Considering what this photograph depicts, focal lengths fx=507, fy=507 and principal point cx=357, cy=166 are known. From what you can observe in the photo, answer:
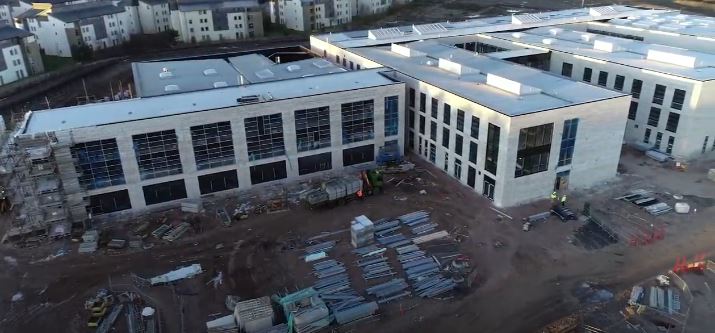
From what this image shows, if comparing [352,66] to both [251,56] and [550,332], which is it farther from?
[550,332]

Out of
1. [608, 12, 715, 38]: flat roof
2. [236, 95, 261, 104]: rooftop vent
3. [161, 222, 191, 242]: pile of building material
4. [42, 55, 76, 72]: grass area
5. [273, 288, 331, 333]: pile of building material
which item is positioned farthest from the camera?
[42, 55, 76, 72]: grass area

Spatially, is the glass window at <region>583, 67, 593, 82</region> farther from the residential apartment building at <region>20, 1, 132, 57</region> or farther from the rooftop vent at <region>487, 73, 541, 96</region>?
the residential apartment building at <region>20, 1, 132, 57</region>

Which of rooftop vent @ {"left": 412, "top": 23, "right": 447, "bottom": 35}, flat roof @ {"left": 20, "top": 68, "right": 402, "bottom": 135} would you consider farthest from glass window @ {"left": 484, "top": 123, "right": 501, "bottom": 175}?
rooftop vent @ {"left": 412, "top": 23, "right": 447, "bottom": 35}

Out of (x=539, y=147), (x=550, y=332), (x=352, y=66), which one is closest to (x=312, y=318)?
(x=550, y=332)

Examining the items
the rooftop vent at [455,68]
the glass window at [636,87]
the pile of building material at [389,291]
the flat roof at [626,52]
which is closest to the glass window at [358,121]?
the rooftop vent at [455,68]

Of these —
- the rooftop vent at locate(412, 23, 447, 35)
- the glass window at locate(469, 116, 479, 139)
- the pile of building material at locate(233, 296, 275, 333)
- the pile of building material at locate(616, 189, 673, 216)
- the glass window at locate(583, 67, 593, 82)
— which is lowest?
the pile of building material at locate(616, 189, 673, 216)

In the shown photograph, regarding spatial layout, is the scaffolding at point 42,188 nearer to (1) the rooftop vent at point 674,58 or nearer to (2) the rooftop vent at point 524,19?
(1) the rooftop vent at point 674,58
